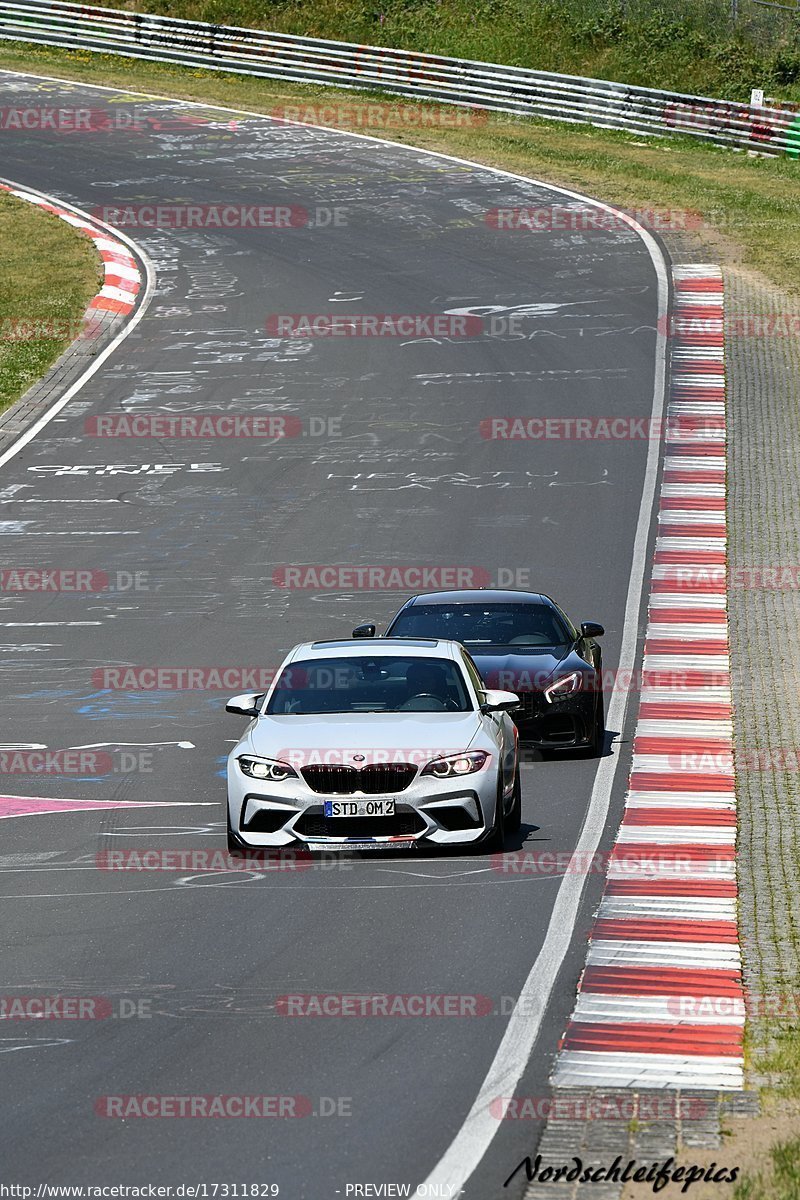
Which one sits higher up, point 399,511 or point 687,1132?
point 687,1132

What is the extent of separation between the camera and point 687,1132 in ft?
24.9

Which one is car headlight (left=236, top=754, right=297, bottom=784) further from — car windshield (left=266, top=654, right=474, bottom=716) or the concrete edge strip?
the concrete edge strip

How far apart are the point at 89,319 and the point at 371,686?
23630mm

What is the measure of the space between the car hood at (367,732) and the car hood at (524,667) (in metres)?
2.56

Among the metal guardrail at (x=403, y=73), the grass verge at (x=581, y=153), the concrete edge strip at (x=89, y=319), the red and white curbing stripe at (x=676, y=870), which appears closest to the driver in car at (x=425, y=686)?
the red and white curbing stripe at (x=676, y=870)

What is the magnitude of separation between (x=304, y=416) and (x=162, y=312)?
24.2 ft

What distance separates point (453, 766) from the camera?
12.2 meters

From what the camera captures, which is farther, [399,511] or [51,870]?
[399,511]

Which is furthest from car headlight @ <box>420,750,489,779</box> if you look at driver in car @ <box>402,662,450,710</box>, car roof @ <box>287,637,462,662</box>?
car roof @ <box>287,637,462,662</box>

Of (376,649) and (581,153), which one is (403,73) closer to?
(581,153)

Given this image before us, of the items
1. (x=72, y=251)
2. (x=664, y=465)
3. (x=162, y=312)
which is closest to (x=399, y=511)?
(x=664, y=465)

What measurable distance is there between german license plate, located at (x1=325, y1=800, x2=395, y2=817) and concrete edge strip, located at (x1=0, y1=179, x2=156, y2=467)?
16.9 m

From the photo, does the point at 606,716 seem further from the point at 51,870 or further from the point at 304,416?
the point at 304,416

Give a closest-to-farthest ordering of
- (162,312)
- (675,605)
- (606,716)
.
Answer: (606,716)
(675,605)
(162,312)
